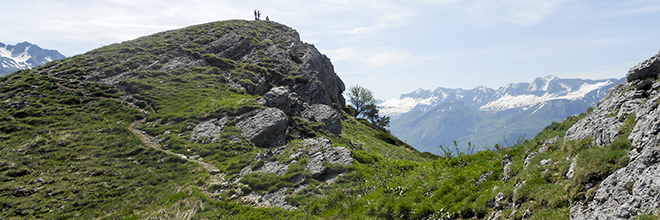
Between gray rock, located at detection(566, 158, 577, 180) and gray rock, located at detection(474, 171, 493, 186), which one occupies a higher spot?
gray rock, located at detection(566, 158, 577, 180)

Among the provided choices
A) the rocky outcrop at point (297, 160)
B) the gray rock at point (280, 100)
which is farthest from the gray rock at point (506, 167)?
the gray rock at point (280, 100)

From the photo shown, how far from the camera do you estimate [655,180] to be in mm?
6430

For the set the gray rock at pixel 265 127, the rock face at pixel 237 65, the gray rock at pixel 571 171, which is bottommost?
the gray rock at pixel 265 127

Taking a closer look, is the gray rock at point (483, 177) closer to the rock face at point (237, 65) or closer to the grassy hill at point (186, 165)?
the grassy hill at point (186, 165)

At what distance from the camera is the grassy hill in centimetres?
1066

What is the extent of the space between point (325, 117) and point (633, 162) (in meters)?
39.4

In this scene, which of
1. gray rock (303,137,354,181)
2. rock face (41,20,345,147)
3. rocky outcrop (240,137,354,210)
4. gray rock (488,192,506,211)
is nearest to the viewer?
gray rock (488,192,506,211)

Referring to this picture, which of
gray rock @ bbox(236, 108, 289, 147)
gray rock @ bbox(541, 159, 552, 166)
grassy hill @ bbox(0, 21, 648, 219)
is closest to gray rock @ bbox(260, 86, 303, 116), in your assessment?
grassy hill @ bbox(0, 21, 648, 219)

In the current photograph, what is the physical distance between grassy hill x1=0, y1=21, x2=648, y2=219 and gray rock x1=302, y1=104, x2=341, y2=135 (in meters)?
2.01

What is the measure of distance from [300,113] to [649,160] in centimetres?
4054

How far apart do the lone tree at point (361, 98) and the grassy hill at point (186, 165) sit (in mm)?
40773

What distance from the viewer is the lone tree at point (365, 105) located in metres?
88.5

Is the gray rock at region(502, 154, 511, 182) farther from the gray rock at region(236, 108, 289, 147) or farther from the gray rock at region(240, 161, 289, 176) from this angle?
the gray rock at region(236, 108, 289, 147)

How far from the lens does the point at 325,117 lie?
45.9 m
